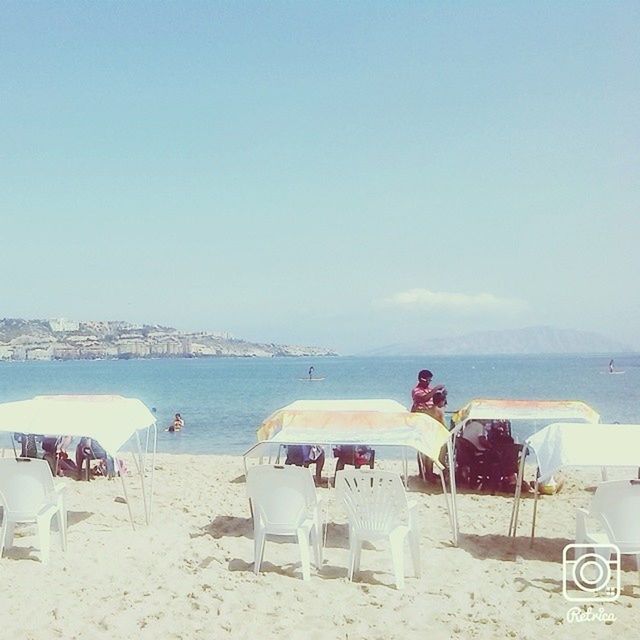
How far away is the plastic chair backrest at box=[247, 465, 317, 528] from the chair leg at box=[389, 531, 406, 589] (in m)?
0.85

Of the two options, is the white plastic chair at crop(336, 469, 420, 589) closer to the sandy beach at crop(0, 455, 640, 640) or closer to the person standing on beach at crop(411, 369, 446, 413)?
the sandy beach at crop(0, 455, 640, 640)

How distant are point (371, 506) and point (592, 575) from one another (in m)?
2.23

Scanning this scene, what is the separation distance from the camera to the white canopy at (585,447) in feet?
22.0

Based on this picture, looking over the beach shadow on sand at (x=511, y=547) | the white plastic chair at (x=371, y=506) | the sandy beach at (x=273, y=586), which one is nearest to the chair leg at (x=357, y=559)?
the white plastic chair at (x=371, y=506)

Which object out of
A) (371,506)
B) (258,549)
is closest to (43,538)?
(258,549)

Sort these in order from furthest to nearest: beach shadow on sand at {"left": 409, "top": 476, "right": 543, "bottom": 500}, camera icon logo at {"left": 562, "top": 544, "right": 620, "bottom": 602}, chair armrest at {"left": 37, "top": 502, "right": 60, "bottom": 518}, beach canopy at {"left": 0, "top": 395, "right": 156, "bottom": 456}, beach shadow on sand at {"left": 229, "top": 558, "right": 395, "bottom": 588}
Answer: beach shadow on sand at {"left": 409, "top": 476, "right": 543, "bottom": 500} → beach canopy at {"left": 0, "top": 395, "right": 156, "bottom": 456} → chair armrest at {"left": 37, "top": 502, "right": 60, "bottom": 518} → beach shadow on sand at {"left": 229, "top": 558, "right": 395, "bottom": 588} → camera icon logo at {"left": 562, "top": 544, "right": 620, "bottom": 602}

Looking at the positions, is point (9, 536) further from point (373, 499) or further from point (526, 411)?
point (526, 411)

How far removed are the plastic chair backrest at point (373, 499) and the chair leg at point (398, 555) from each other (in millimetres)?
103

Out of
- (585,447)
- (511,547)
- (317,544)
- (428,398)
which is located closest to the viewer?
(585,447)

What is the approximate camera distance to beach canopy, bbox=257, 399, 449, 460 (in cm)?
763

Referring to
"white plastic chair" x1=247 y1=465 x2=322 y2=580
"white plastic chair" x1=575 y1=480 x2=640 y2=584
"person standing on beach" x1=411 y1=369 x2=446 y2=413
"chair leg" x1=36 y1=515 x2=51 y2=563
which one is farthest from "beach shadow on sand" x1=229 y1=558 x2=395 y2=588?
"person standing on beach" x1=411 y1=369 x2=446 y2=413

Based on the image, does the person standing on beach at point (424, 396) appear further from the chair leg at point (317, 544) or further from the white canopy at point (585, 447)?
the chair leg at point (317, 544)

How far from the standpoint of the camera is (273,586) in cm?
639

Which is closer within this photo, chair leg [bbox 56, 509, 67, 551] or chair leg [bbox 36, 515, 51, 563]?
chair leg [bbox 36, 515, 51, 563]
